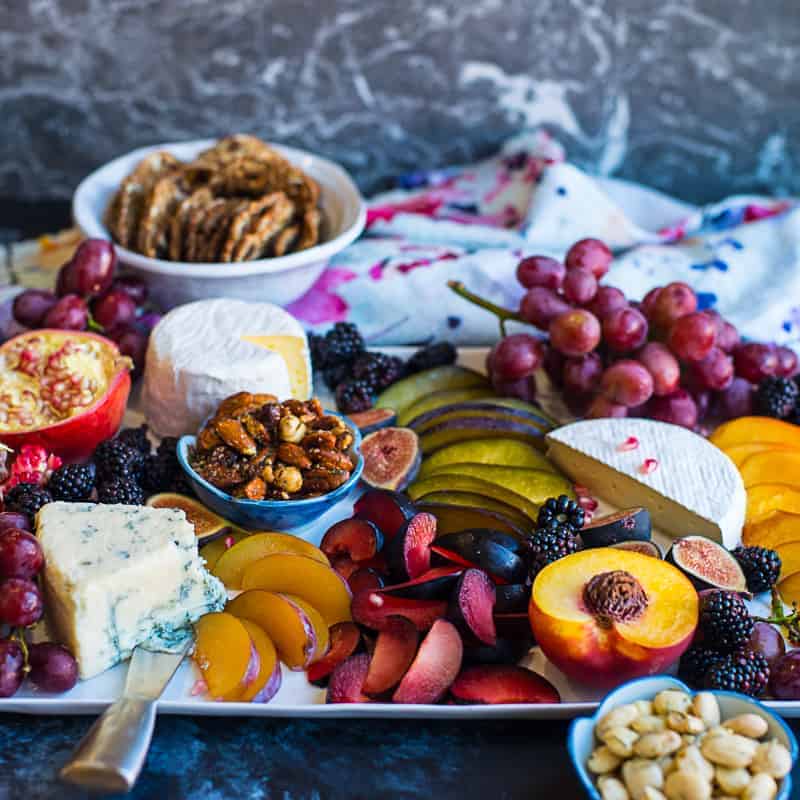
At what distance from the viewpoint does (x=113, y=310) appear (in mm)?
1977

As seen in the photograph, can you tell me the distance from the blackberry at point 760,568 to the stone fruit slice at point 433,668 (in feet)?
1.57

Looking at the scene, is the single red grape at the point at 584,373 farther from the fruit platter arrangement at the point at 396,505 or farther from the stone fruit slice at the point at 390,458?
the stone fruit slice at the point at 390,458

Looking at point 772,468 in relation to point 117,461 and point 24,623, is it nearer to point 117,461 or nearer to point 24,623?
point 117,461

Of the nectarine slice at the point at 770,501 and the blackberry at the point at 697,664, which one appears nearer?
the blackberry at the point at 697,664

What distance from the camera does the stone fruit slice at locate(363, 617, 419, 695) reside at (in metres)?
1.35

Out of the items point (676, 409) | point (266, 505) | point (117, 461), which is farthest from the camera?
point (676, 409)

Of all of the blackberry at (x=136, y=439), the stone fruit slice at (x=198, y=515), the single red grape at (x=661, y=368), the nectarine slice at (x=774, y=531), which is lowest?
the stone fruit slice at (x=198, y=515)

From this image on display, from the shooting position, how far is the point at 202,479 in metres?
1.62

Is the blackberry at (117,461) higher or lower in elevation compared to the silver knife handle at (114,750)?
lower

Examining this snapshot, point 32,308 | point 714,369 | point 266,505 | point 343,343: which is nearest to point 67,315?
point 32,308

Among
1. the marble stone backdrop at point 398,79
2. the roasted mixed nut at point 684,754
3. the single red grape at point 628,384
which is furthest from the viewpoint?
the marble stone backdrop at point 398,79

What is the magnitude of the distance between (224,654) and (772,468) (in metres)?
0.99

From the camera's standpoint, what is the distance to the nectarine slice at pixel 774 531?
1.64 meters

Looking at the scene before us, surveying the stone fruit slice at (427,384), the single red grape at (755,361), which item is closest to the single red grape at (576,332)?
the stone fruit slice at (427,384)
